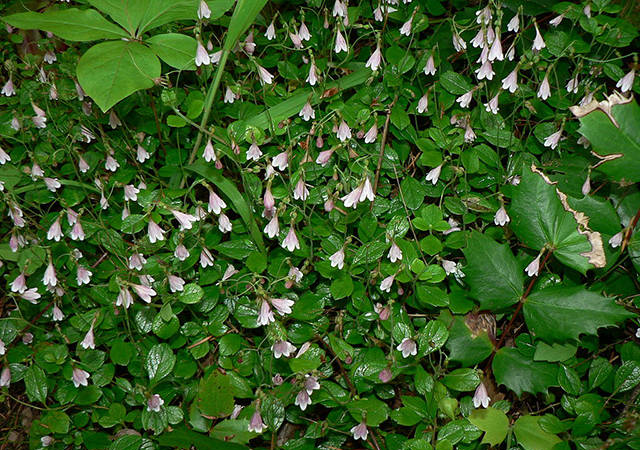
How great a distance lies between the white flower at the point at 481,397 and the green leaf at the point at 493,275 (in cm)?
30

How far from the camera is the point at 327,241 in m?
2.38

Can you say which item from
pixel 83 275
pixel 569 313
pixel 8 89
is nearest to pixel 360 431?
pixel 569 313

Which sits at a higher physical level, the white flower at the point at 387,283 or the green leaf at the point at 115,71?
the green leaf at the point at 115,71

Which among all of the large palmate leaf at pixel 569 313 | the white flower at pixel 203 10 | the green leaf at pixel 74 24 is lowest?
the large palmate leaf at pixel 569 313

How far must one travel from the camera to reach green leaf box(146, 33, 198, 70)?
2484 mm

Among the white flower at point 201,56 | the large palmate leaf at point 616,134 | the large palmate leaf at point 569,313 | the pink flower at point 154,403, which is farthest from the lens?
the white flower at point 201,56

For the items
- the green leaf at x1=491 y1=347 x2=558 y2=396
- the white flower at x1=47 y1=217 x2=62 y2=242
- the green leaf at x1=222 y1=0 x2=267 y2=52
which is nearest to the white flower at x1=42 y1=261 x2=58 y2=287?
the white flower at x1=47 y1=217 x2=62 y2=242

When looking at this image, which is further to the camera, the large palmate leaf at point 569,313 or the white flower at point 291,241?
the white flower at point 291,241

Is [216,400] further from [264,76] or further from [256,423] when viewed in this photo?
[264,76]

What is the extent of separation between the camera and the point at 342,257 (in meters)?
2.24

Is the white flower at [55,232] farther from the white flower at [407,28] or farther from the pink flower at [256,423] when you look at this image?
the white flower at [407,28]

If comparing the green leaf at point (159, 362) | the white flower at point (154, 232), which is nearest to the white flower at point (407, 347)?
the green leaf at point (159, 362)

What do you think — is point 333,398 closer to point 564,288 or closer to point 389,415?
point 389,415

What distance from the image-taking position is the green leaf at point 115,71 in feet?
7.43
